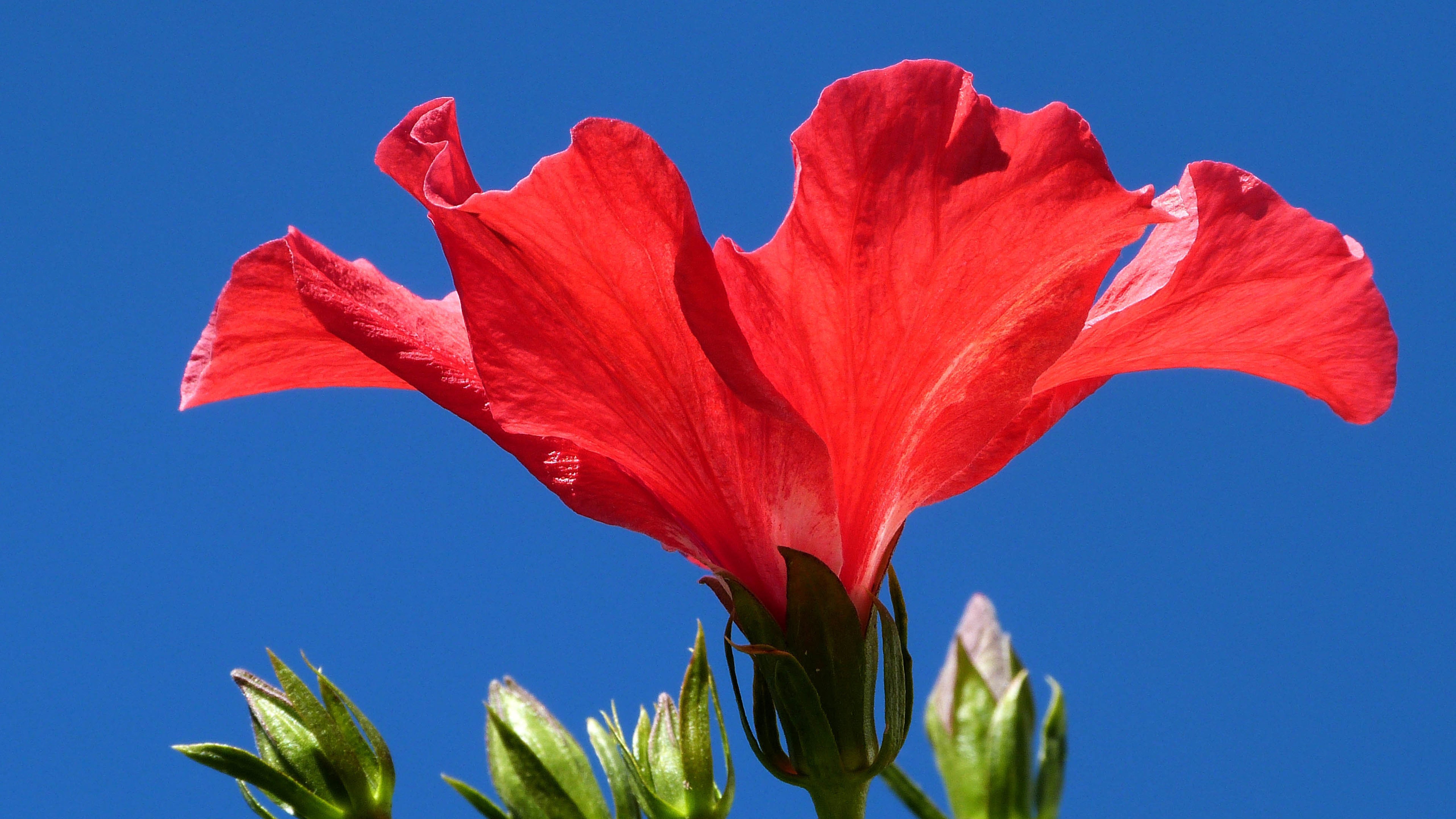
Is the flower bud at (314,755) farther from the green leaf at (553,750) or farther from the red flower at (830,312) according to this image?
the red flower at (830,312)

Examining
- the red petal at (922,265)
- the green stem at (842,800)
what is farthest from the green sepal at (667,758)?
the red petal at (922,265)

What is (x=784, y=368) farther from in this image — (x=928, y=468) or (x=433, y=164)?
(x=433, y=164)

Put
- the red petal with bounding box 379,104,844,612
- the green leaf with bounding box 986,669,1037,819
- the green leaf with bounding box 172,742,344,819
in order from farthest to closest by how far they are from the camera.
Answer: the green leaf with bounding box 986,669,1037,819 → the green leaf with bounding box 172,742,344,819 → the red petal with bounding box 379,104,844,612

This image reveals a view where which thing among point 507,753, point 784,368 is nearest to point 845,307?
point 784,368

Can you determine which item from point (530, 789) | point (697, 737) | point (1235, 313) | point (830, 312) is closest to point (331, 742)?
point (530, 789)

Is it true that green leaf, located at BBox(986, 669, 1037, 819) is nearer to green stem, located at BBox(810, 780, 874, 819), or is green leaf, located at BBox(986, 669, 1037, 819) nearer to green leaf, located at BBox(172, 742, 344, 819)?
green stem, located at BBox(810, 780, 874, 819)

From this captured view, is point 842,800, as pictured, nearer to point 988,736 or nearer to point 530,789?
point 530,789

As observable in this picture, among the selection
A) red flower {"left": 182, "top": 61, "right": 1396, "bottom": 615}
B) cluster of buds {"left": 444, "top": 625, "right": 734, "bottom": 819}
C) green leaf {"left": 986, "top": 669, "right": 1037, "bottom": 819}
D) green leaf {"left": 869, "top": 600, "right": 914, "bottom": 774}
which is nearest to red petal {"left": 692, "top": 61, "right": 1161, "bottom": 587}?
red flower {"left": 182, "top": 61, "right": 1396, "bottom": 615}
